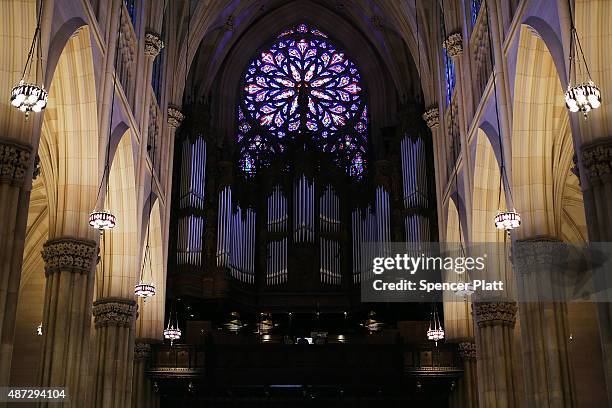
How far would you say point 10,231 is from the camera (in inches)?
587

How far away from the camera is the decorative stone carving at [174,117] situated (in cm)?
3123

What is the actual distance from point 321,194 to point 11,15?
19510 millimetres

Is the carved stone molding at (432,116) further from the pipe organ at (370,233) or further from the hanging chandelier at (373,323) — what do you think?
the hanging chandelier at (373,323)

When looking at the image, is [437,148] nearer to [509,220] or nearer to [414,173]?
[414,173]

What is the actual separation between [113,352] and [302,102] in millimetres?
16897

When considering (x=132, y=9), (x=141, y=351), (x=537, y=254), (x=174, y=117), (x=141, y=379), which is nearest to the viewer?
(x=537, y=254)

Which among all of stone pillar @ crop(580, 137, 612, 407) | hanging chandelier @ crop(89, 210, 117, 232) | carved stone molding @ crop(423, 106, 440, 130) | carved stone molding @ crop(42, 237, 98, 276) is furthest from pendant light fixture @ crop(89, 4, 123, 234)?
carved stone molding @ crop(423, 106, 440, 130)

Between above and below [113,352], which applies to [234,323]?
above

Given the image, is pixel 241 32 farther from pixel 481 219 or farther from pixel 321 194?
pixel 481 219

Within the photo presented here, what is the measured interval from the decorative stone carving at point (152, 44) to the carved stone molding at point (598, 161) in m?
16.0

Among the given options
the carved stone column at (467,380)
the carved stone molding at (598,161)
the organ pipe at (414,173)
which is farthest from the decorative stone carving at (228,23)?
the carved stone molding at (598,161)

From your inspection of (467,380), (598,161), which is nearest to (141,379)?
(467,380)

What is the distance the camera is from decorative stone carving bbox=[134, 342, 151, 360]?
2878 cm

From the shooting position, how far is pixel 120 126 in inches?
938
